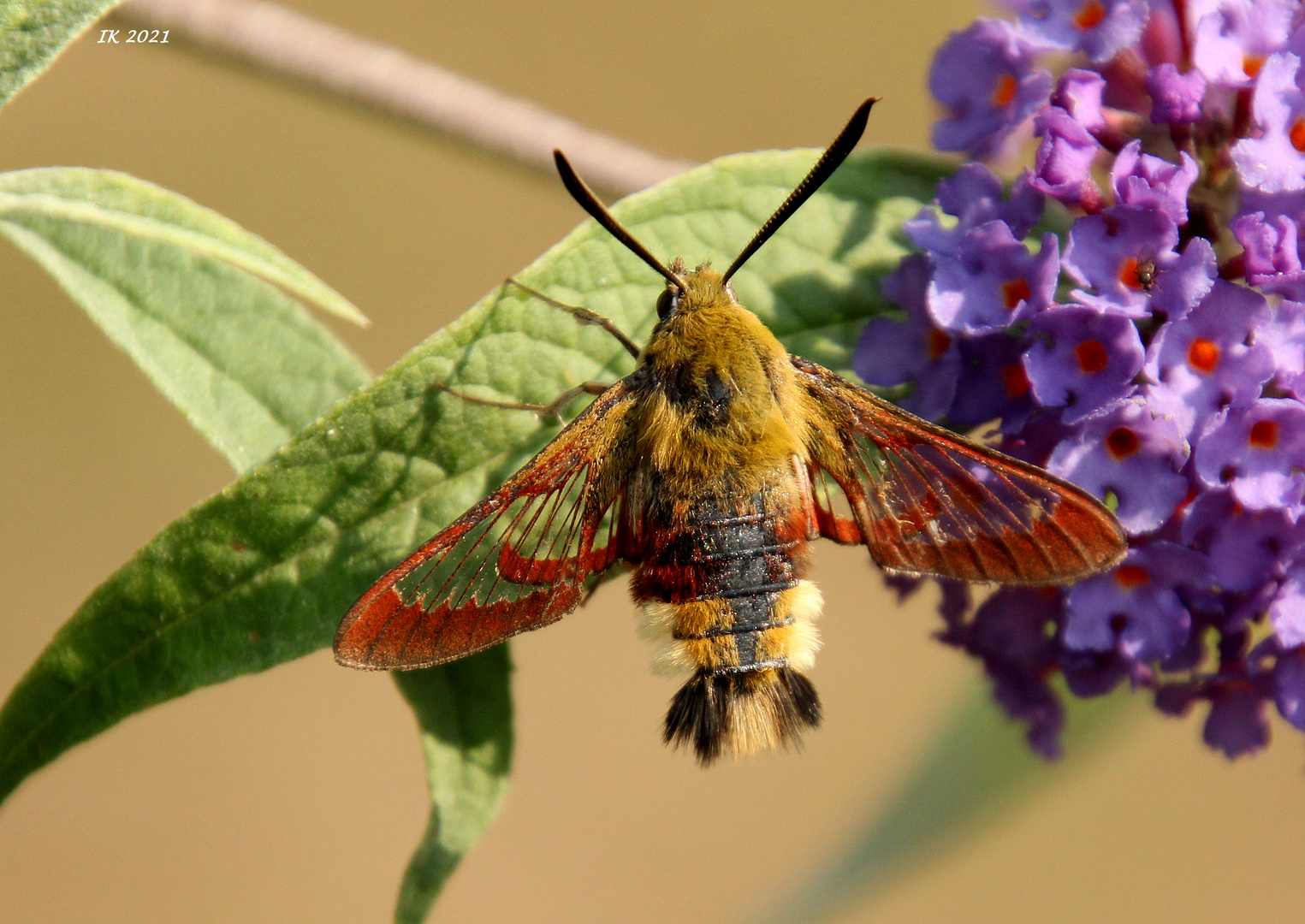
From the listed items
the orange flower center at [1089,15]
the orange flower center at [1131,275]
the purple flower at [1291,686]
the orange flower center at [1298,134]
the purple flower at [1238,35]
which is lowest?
the purple flower at [1291,686]

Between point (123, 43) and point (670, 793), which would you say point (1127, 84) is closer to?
point (123, 43)

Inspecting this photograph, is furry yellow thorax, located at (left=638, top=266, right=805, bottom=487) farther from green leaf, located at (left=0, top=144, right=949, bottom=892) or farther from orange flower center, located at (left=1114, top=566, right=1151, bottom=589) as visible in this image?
orange flower center, located at (left=1114, top=566, right=1151, bottom=589)

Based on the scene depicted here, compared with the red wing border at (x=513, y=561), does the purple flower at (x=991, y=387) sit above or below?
above

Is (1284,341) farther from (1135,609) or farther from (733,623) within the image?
(733,623)

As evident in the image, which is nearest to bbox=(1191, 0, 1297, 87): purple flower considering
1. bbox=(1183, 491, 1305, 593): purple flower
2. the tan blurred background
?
bbox=(1183, 491, 1305, 593): purple flower

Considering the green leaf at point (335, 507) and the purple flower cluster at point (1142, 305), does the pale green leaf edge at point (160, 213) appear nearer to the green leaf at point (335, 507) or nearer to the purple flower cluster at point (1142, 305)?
the green leaf at point (335, 507)

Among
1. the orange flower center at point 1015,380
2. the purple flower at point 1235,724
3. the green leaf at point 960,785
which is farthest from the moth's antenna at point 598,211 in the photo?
the green leaf at point 960,785
